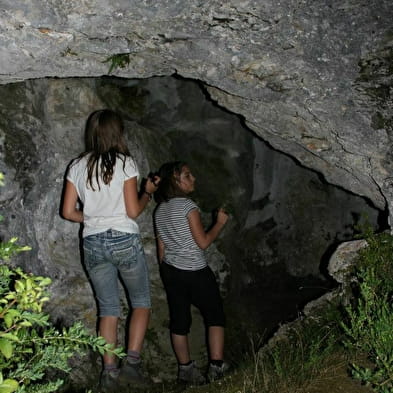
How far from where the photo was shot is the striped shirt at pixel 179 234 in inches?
188

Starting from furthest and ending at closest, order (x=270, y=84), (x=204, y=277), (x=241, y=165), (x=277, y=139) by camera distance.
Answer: (x=241, y=165) → (x=277, y=139) → (x=204, y=277) → (x=270, y=84)

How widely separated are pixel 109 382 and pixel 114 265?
1133 millimetres

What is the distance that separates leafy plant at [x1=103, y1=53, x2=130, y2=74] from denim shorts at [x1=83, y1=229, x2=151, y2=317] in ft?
5.29

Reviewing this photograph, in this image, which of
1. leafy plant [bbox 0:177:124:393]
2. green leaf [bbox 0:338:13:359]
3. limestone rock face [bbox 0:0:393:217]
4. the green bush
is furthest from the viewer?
limestone rock face [bbox 0:0:393:217]

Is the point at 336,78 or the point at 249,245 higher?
the point at 336,78

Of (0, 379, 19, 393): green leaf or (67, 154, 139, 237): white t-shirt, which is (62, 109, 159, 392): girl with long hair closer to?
(67, 154, 139, 237): white t-shirt

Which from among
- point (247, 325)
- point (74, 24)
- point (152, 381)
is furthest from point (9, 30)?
point (247, 325)

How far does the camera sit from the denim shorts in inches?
165

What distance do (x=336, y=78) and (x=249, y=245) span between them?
3763 millimetres

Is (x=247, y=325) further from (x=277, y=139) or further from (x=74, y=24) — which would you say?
(x=74, y=24)

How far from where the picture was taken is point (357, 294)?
441 centimetres

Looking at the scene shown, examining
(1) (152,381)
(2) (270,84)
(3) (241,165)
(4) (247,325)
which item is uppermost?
(2) (270,84)

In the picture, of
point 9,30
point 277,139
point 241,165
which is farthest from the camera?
point 241,165

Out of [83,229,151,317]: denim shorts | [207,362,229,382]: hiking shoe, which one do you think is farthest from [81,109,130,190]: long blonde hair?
[207,362,229,382]: hiking shoe
